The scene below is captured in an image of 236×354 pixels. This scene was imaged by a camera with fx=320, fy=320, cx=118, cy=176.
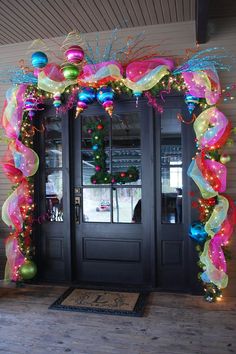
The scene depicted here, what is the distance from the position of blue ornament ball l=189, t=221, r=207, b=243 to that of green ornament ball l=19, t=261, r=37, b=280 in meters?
1.83

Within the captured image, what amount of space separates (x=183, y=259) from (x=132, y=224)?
675mm

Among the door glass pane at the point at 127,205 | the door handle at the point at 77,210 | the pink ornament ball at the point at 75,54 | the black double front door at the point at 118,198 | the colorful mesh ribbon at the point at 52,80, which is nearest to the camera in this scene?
the pink ornament ball at the point at 75,54

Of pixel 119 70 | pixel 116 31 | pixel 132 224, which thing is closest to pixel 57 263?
pixel 132 224

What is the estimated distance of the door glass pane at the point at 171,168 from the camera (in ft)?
11.5

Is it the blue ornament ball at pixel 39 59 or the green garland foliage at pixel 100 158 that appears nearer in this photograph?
the blue ornament ball at pixel 39 59

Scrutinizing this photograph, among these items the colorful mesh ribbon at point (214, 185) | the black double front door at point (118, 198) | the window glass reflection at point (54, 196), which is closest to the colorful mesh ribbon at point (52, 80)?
the black double front door at point (118, 198)

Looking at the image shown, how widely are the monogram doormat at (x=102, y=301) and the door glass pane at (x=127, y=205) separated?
804 millimetres

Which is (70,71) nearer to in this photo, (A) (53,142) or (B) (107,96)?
(B) (107,96)

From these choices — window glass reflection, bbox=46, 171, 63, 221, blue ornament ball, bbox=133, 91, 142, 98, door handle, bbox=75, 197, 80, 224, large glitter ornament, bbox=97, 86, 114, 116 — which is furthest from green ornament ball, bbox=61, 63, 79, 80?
Answer: door handle, bbox=75, 197, 80, 224

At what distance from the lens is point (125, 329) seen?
8.84ft

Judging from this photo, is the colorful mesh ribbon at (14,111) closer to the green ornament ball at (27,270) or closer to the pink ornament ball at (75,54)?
the pink ornament ball at (75,54)

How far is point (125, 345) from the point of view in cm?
246

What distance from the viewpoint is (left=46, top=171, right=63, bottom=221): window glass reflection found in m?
3.87

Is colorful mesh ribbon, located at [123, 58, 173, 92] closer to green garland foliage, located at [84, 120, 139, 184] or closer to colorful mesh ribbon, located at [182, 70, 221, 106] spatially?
colorful mesh ribbon, located at [182, 70, 221, 106]
